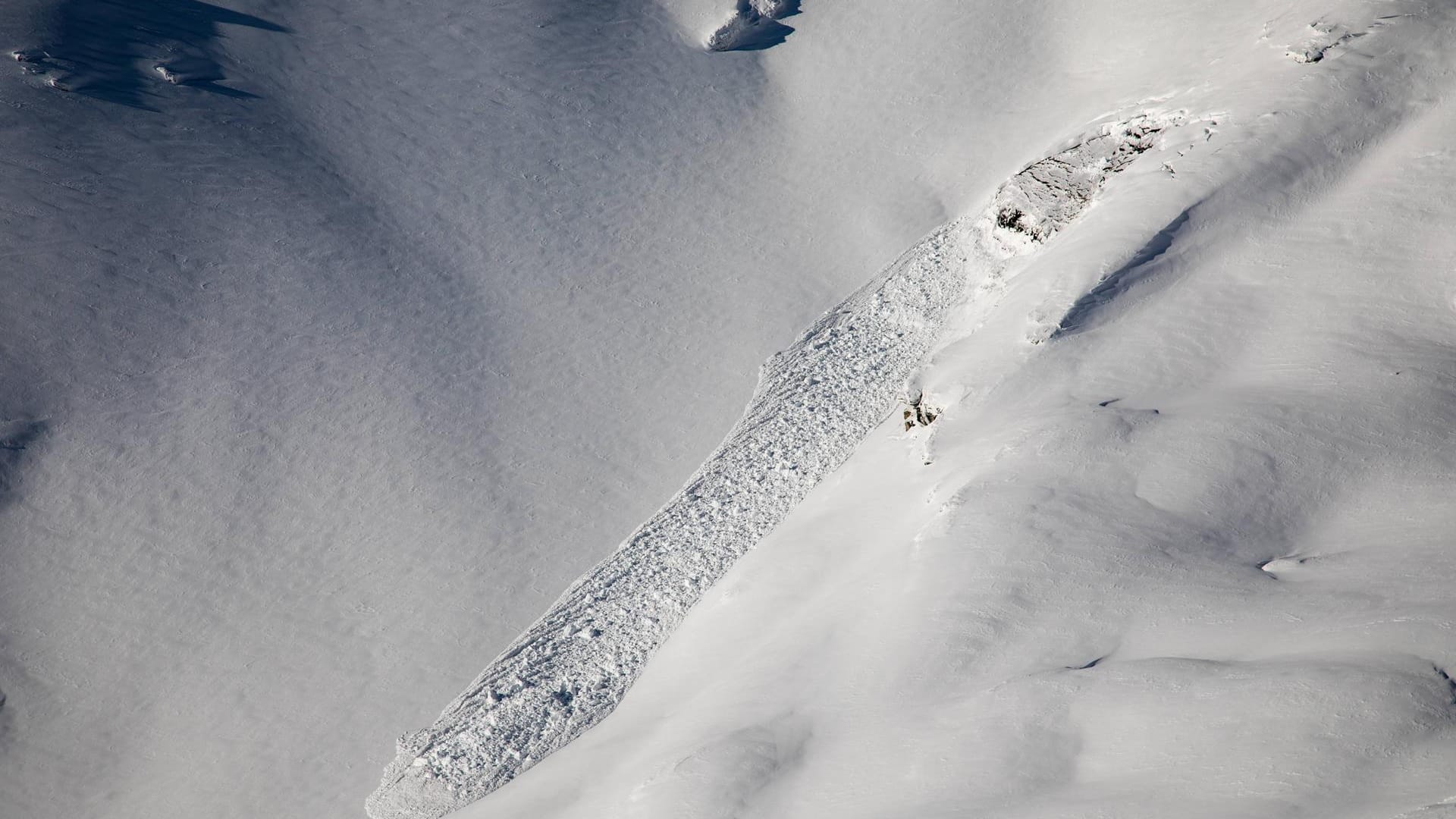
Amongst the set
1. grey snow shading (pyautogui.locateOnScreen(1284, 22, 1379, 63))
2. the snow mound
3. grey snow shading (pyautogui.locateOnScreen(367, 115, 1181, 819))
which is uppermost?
grey snow shading (pyautogui.locateOnScreen(1284, 22, 1379, 63))

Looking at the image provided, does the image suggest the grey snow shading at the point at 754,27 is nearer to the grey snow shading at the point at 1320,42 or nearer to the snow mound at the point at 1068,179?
the snow mound at the point at 1068,179

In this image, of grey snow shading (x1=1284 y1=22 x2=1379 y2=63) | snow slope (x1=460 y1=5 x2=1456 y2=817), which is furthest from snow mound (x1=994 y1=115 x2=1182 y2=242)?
grey snow shading (x1=1284 y1=22 x2=1379 y2=63)

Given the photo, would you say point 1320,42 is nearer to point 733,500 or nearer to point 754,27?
point 754,27

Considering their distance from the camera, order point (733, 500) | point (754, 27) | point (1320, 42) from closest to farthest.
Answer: point (1320, 42)
point (733, 500)
point (754, 27)

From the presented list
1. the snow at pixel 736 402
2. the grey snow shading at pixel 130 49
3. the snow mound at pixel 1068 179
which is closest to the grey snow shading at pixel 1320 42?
the snow at pixel 736 402

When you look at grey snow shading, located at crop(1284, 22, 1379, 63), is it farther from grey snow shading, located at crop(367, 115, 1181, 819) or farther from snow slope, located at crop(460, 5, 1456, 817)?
grey snow shading, located at crop(367, 115, 1181, 819)

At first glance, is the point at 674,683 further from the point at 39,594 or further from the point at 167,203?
the point at 167,203

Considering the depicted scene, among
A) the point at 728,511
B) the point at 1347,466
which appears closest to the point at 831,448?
the point at 728,511

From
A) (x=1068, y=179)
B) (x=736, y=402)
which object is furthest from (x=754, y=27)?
(x=736, y=402)
